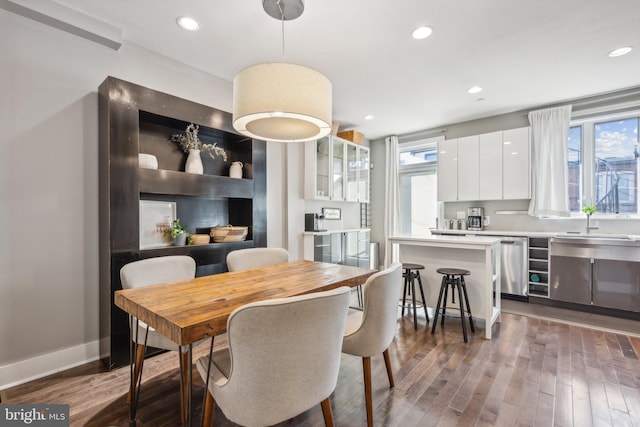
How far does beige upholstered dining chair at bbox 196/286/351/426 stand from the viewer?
3.21 ft

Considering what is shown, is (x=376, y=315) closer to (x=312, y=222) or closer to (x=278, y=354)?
(x=278, y=354)

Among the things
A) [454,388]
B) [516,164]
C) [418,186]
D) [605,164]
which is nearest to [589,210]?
[605,164]

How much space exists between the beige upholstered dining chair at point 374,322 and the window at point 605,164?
378 centimetres

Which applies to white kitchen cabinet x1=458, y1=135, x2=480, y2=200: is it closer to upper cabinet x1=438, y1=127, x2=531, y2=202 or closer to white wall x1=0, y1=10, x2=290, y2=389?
upper cabinet x1=438, y1=127, x2=531, y2=202

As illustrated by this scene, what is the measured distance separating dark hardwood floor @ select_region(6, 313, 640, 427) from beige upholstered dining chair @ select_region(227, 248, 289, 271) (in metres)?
0.83

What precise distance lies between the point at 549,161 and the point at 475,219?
1.19 m

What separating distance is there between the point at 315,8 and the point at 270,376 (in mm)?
2321

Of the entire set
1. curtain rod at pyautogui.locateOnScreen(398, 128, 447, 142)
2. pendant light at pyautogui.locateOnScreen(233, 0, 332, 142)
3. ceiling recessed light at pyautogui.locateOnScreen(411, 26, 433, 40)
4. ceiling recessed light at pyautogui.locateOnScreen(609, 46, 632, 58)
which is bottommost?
pendant light at pyautogui.locateOnScreen(233, 0, 332, 142)

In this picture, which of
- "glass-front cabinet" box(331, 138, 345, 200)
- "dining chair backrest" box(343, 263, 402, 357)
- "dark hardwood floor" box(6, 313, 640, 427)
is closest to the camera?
"dining chair backrest" box(343, 263, 402, 357)

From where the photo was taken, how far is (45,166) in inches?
85.7

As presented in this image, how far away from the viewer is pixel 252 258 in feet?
8.42

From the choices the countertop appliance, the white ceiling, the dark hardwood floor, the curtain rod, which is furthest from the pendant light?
the curtain rod

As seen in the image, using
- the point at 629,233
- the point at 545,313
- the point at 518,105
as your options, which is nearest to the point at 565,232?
the point at 629,233

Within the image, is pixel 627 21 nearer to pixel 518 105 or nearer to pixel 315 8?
pixel 518 105
